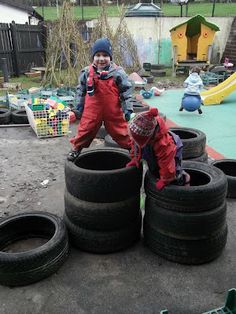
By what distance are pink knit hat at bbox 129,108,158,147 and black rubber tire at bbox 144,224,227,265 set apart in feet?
3.26

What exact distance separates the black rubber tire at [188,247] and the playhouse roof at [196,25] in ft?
45.5

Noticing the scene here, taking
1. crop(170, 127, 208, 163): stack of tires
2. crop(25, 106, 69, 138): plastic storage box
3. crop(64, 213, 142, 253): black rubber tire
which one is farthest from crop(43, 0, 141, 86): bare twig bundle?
crop(64, 213, 142, 253): black rubber tire

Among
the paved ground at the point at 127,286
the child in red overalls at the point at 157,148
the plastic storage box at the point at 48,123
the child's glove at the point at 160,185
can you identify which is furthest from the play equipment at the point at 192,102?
the child's glove at the point at 160,185

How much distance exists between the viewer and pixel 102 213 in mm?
3367

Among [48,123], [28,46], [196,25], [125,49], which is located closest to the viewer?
[48,123]

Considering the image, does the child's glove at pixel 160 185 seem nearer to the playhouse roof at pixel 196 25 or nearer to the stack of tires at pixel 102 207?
the stack of tires at pixel 102 207

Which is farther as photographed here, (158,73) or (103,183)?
(158,73)

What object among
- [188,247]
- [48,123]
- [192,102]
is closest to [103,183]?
[188,247]

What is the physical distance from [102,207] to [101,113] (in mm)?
1530

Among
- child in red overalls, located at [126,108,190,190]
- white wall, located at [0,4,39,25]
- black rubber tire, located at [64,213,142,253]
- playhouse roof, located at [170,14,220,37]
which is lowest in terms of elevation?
black rubber tire, located at [64,213,142,253]

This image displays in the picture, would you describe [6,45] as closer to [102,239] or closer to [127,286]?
[102,239]

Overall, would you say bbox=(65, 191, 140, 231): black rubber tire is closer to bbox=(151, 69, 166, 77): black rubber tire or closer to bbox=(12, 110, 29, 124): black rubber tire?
bbox=(12, 110, 29, 124): black rubber tire

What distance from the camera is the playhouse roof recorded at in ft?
50.9

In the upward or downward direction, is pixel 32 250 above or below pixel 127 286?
above
